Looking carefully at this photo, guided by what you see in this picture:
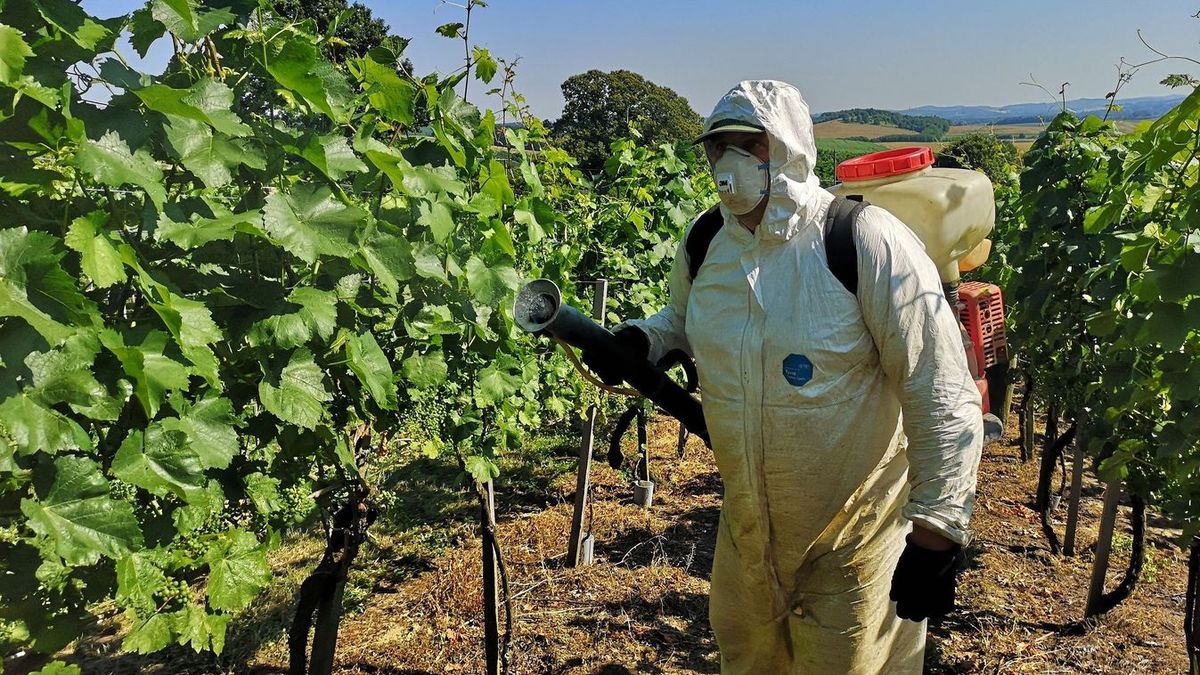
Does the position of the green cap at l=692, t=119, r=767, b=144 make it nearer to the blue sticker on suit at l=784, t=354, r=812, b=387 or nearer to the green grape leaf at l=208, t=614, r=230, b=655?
the blue sticker on suit at l=784, t=354, r=812, b=387

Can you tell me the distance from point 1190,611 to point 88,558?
3973 mm

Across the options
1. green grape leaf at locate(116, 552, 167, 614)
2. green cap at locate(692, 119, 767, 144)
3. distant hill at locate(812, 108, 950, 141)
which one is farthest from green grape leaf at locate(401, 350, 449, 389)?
distant hill at locate(812, 108, 950, 141)

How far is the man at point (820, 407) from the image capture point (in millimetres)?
1865

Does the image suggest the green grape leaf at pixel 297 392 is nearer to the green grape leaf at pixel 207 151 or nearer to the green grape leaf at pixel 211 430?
the green grape leaf at pixel 211 430

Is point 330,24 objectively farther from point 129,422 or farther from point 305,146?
point 129,422

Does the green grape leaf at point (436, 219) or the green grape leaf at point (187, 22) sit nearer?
the green grape leaf at point (187, 22)

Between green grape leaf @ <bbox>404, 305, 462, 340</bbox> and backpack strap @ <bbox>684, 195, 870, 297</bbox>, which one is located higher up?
backpack strap @ <bbox>684, 195, 870, 297</bbox>

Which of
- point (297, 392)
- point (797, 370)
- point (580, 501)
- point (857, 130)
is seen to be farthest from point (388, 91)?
point (857, 130)

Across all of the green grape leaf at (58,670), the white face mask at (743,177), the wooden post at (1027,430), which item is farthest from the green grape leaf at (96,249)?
the wooden post at (1027,430)

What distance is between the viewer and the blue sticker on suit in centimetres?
196

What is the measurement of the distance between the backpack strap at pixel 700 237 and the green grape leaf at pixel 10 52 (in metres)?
1.63

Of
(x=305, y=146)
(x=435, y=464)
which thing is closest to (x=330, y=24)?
(x=305, y=146)

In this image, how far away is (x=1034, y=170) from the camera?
4586mm

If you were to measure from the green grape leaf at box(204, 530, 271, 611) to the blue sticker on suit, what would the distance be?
1.43 metres
